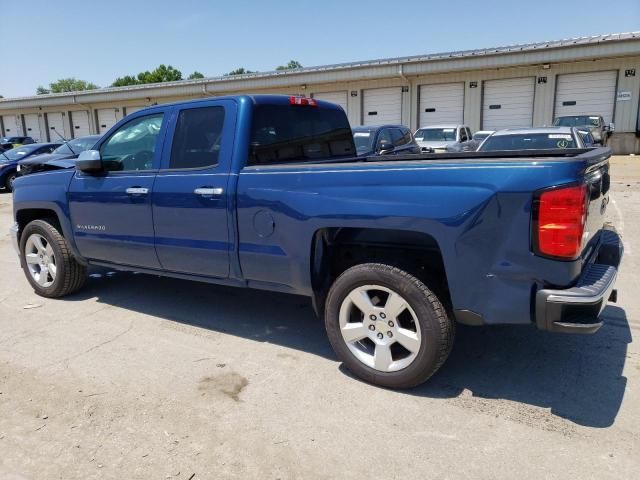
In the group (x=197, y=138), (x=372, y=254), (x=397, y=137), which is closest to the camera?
(x=372, y=254)

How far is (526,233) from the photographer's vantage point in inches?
107

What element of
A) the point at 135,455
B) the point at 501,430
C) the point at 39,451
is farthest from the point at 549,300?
the point at 39,451

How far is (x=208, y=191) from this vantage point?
387 cm

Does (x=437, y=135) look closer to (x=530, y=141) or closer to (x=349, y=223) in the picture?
(x=530, y=141)

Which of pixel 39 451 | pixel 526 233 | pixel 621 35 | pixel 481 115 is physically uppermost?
pixel 621 35

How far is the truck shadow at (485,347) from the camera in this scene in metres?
3.23

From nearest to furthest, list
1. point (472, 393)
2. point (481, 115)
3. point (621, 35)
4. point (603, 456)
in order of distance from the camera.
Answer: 1. point (603, 456)
2. point (472, 393)
3. point (621, 35)
4. point (481, 115)

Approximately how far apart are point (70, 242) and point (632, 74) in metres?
24.2

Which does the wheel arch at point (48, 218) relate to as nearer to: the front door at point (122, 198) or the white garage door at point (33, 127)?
the front door at point (122, 198)

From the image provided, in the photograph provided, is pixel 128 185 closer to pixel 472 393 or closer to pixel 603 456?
pixel 472 393

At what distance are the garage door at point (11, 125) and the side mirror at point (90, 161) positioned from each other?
46578 mm

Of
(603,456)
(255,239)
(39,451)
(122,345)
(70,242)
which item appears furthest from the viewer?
(70,242)

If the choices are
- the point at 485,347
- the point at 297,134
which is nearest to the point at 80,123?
the point at 297,134

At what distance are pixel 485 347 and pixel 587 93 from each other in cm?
2294
